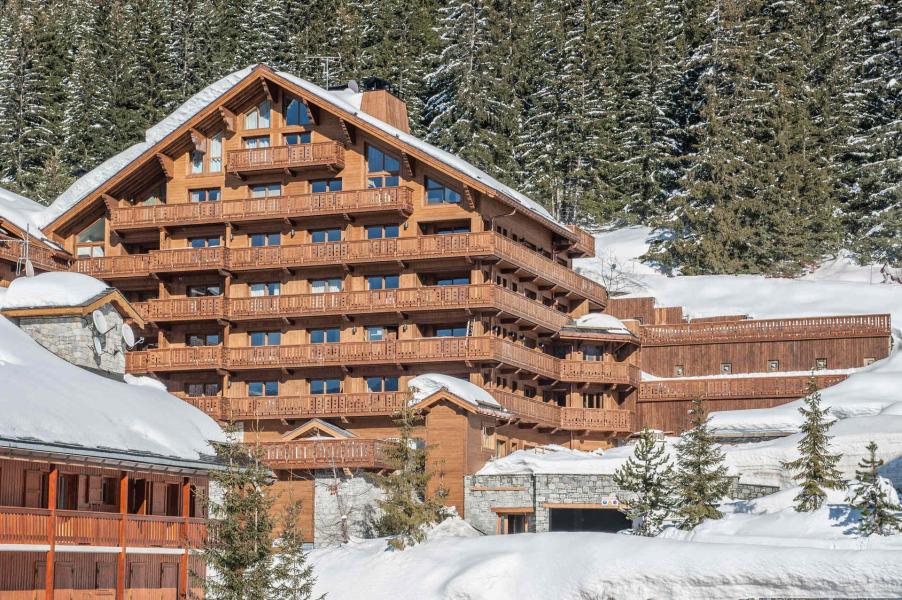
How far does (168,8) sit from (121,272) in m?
50.7

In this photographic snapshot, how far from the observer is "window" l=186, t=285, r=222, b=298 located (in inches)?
2367

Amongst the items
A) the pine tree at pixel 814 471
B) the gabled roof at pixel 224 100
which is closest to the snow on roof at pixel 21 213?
the gabled roof at pixel 224 100

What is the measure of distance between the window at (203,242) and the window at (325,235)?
4.09 meters

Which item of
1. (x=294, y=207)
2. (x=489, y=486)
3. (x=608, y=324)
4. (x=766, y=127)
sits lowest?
(x=489, y=486)

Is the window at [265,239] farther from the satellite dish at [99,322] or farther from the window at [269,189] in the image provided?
the satellite dish at [99,322]

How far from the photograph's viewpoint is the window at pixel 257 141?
59.9 metres

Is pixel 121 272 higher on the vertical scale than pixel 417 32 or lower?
lower

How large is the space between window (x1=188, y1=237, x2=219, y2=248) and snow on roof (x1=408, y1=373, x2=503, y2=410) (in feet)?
40.5

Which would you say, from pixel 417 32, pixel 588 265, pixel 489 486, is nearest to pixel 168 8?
pixel 417 32

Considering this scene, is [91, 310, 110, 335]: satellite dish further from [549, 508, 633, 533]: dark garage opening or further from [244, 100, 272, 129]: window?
[244, 100, 272, 129]: window

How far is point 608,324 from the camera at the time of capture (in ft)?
198

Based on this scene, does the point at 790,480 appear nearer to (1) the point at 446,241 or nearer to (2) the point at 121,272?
(1) the point at 446,241

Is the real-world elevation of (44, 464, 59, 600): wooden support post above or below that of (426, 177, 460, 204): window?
below

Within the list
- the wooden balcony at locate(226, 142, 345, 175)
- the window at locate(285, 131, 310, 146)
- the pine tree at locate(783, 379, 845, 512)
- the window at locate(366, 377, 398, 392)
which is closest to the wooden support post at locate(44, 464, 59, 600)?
the pine tree at locate(783, 379, 845, 512)
